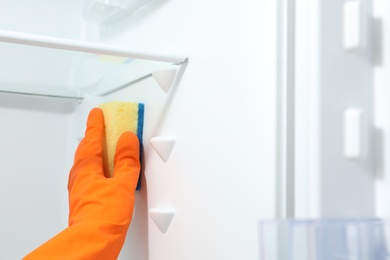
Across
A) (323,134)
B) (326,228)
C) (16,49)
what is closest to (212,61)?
(323,134)

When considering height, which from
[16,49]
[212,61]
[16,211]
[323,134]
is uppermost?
[16,49]

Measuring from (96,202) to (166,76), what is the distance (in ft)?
0.79

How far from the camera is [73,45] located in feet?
2.49

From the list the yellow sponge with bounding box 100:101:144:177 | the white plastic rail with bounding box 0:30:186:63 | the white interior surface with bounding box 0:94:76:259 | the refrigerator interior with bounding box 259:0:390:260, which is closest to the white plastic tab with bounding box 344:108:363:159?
the refrigerator interior with bounding box 259:0:390:260

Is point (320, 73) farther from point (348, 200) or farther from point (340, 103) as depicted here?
point (348, 200)

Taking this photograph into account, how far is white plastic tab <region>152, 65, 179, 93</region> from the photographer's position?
86 centimetres

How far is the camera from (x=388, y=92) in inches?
25.4

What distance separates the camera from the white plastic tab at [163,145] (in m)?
0.85

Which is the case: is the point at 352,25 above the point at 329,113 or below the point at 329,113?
above

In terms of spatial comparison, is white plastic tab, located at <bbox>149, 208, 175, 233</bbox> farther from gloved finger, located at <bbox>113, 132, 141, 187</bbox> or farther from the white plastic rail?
the white plastic rail

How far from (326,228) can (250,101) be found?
8.3 inches

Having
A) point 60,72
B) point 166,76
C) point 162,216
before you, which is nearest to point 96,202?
point 162,216

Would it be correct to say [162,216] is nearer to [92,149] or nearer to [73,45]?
[92,149]

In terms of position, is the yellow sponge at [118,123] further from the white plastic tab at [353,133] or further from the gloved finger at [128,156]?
the white plastic tab at [353,133]
